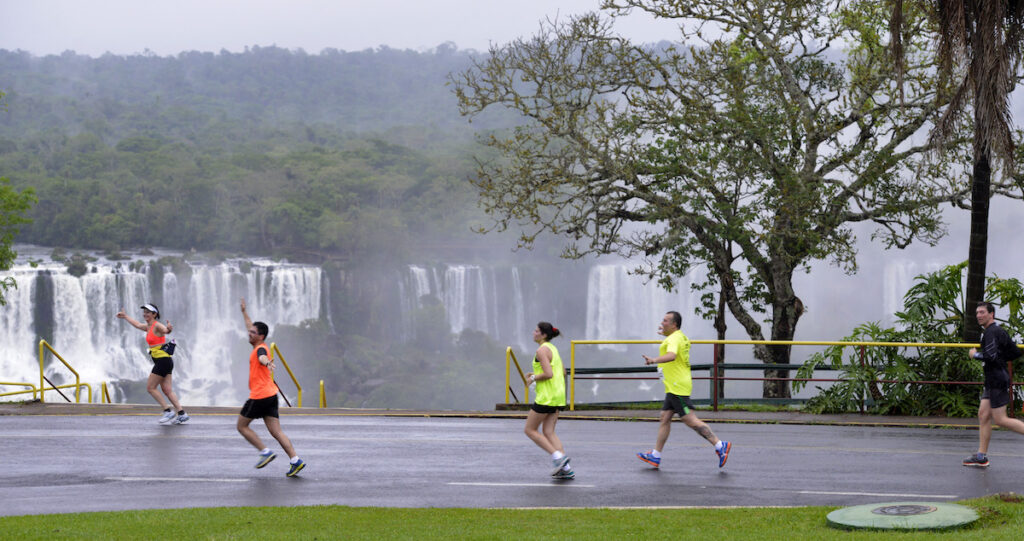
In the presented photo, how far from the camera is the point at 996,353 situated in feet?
37.0

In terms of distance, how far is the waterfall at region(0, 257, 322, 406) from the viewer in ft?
262

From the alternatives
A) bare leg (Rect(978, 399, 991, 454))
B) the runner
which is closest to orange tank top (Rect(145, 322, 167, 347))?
the runner

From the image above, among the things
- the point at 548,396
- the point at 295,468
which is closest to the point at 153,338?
the point at 295,468

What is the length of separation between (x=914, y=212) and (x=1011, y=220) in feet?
247

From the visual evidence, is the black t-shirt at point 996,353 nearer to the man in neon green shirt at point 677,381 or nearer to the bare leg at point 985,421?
the bare leg at point 985,421

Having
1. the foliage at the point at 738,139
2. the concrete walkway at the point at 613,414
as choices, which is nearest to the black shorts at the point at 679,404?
the concrete walkway at the point at 613,414

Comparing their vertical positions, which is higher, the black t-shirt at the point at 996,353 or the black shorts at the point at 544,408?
the black t-shirt at the point at 996,353

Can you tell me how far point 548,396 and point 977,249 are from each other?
9.42m

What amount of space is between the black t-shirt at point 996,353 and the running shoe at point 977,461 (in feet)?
3.25

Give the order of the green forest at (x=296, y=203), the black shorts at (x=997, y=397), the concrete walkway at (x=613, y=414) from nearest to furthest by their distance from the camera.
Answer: the black shorts at (x=997, y=397) → the concrete walkway at (x=613, y=414) → the green forest at (x=296, y=203)

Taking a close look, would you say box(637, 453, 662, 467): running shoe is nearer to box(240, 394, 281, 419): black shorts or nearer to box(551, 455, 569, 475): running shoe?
box(551, 455, 569, 475): running shoe

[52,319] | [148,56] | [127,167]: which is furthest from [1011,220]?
[148,56]

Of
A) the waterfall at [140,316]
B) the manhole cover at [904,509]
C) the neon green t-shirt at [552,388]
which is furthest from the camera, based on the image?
the waterfall at [140,316]

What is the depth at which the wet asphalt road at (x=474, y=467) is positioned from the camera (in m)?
10.5
